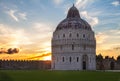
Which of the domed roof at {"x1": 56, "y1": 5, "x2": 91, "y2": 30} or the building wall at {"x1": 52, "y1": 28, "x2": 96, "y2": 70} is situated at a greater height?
the domed roof at {"x1": 56, "y1": 5, "x2": 91, "y2": 30}

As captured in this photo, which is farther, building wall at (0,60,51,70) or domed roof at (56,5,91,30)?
building wall at (0,60,51,70)

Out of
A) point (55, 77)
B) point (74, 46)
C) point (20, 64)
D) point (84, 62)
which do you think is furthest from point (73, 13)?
point (55, 77)

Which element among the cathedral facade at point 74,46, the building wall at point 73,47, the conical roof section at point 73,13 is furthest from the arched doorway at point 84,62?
the conical roof section at point 73,13

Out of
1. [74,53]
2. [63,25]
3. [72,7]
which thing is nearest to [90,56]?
[74,53]

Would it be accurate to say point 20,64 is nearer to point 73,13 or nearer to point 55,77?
point 73,13

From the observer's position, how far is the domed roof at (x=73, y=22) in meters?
83.0

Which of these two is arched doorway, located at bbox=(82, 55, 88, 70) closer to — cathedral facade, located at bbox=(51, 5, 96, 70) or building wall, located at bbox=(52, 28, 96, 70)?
cathedral facade, located at bbox=(51, 5, 96, 70)

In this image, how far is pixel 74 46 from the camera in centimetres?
8081

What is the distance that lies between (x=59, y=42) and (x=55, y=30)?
5941 mm

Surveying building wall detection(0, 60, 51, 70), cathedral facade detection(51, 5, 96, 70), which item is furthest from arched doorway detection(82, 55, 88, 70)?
building wall detection(0, 60, 51, 70)

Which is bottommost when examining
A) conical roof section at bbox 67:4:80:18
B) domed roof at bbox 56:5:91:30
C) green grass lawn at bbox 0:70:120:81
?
green grass lawn at bbox 0:70:120:81

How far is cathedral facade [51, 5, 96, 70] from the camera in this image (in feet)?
266

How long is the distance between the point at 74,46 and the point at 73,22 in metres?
7.49

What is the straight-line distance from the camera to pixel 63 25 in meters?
84.2
